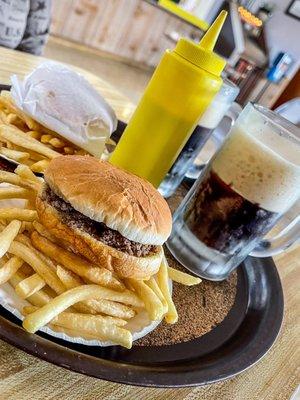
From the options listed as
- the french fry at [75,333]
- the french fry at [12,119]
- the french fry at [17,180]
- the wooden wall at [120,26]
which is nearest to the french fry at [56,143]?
the french fry at [12,119]

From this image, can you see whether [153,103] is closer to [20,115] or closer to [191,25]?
[20,115]

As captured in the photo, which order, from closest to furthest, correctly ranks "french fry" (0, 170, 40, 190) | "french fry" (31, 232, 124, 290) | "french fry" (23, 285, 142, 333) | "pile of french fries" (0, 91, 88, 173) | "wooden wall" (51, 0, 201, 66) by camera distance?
"french fry" (23, 285, 142, 333) → "french fry" (31, 232, 124, 290) → "french fry" (0, 170, 40, 190) → "pile of french fries" (0, 91, 88, 173) → "wooden wall" (51, 0, 201, 66)

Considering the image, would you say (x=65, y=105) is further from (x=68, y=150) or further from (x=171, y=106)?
(x=171, y=106)

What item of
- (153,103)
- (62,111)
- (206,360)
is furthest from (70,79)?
(206,360)

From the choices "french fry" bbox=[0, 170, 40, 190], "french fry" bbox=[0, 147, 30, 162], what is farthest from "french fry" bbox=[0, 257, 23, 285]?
"french fry" bbox=[0, 147, 30, 162]

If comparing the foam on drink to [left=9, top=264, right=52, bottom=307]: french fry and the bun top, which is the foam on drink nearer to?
the bun top

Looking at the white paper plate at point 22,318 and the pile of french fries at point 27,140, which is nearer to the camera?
the white paper plate at point 22,318

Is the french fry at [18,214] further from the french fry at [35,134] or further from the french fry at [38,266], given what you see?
the french fry at [35,134]

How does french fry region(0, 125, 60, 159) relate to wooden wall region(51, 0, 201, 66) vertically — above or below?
above
